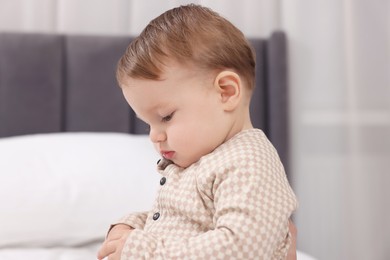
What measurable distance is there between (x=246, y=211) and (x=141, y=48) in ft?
0.98

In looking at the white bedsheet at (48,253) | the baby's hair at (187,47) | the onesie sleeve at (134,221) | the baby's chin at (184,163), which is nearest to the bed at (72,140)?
the white bedsheet at (48,253)

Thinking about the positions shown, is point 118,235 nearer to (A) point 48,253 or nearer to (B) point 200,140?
(B) point 200,140

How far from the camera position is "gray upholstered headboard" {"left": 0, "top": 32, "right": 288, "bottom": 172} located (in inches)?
74.3

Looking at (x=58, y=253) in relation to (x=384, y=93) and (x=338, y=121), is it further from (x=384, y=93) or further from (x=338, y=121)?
(x=384, y=93)

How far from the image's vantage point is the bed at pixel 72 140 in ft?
4.77

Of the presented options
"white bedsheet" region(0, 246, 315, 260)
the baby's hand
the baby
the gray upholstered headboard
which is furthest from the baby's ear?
the gray upholstered headboard

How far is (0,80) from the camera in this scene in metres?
1.88

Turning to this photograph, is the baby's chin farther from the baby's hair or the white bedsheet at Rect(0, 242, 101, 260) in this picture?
the white bedsheet at Rect(0, 242, 101, 260)

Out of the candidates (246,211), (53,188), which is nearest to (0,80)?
(53,188)

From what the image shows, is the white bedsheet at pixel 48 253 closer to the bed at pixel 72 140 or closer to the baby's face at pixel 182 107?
the bed at pixel 72 140

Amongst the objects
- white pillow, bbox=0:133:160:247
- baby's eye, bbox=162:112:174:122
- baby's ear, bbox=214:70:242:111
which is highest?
baby's ear, bbox=214:70:242:111

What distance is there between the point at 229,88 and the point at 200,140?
0.09 meters

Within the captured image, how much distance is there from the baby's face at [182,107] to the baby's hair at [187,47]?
15 millimetres

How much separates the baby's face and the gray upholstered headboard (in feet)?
3.68
